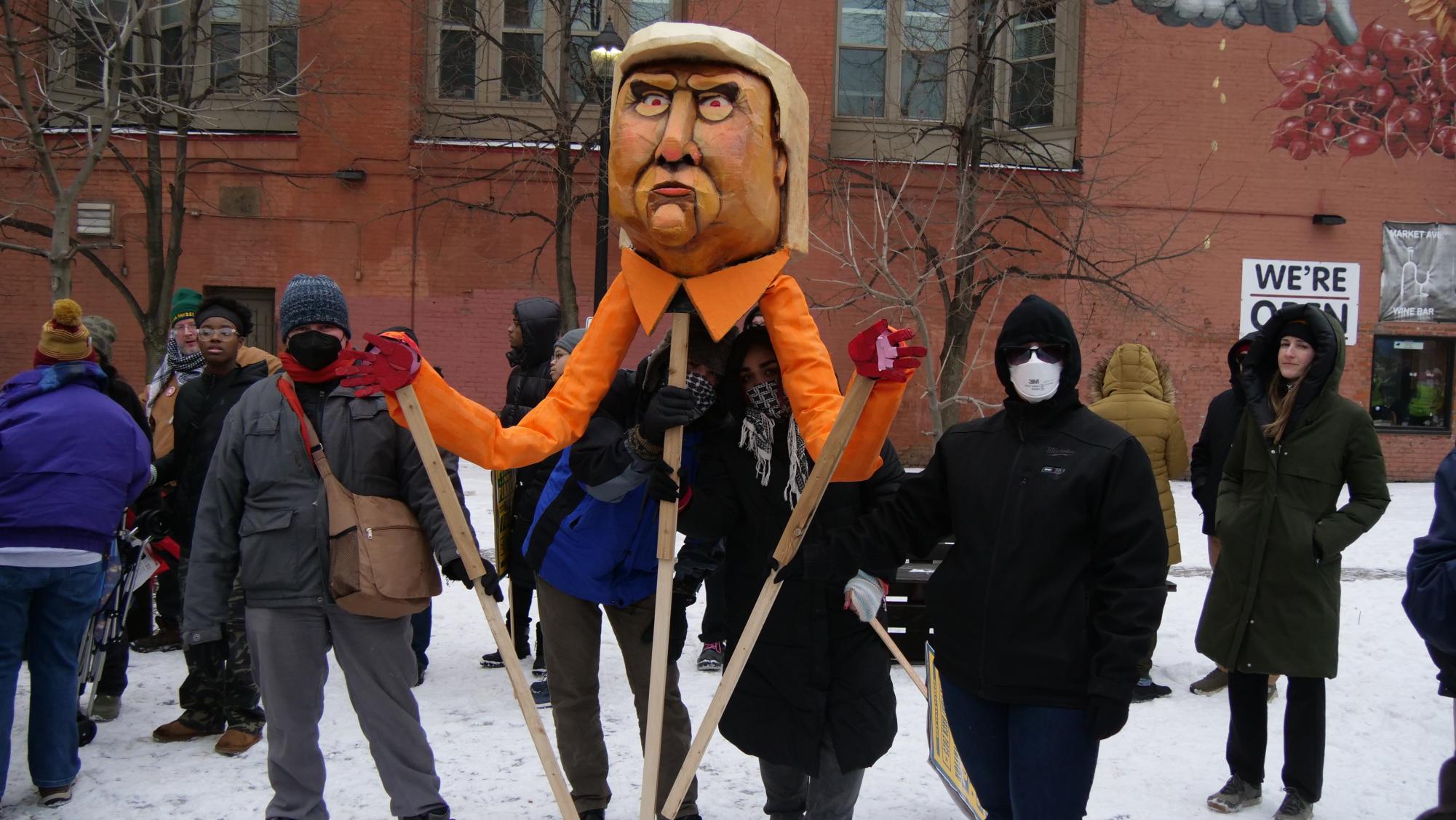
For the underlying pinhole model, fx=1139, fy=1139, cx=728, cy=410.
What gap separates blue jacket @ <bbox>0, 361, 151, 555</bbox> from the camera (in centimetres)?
438

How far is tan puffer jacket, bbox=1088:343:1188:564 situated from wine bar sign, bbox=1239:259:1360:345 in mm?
8839

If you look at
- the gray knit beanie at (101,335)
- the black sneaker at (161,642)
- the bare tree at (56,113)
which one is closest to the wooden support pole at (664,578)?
the gray knit beanie at (101,335)

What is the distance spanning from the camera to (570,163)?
13211 mm

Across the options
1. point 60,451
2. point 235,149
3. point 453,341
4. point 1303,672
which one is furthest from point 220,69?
point 1303,672

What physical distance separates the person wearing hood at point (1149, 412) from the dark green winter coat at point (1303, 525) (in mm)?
1729

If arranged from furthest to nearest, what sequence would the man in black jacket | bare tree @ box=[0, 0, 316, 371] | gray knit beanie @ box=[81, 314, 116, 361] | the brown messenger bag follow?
bare tree @ box=[0, 0, 316, 371], gray knit beanie @ box=[81, 314, 116, 361], the man in black jacket, the brown messenger bag

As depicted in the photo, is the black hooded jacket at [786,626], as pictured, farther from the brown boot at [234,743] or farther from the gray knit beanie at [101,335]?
the gray knit beanie at [101,335]

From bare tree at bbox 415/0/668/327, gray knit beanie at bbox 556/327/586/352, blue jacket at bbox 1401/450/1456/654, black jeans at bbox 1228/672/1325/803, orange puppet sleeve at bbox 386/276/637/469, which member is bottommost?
black jeans at bbox 1228/672/1325/803

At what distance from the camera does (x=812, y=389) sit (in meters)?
3.49

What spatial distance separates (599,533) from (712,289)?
1.11 metres

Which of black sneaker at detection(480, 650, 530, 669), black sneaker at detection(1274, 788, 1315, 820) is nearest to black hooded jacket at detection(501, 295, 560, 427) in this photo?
black sneaker at detection(480, 650, 530, 669)

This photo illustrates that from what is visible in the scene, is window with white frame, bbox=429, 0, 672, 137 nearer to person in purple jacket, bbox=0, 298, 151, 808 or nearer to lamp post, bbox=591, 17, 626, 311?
lamp post, bbox=591, 17, 626, 311

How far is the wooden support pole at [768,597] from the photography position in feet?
10.6

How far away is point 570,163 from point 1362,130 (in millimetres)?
10163
